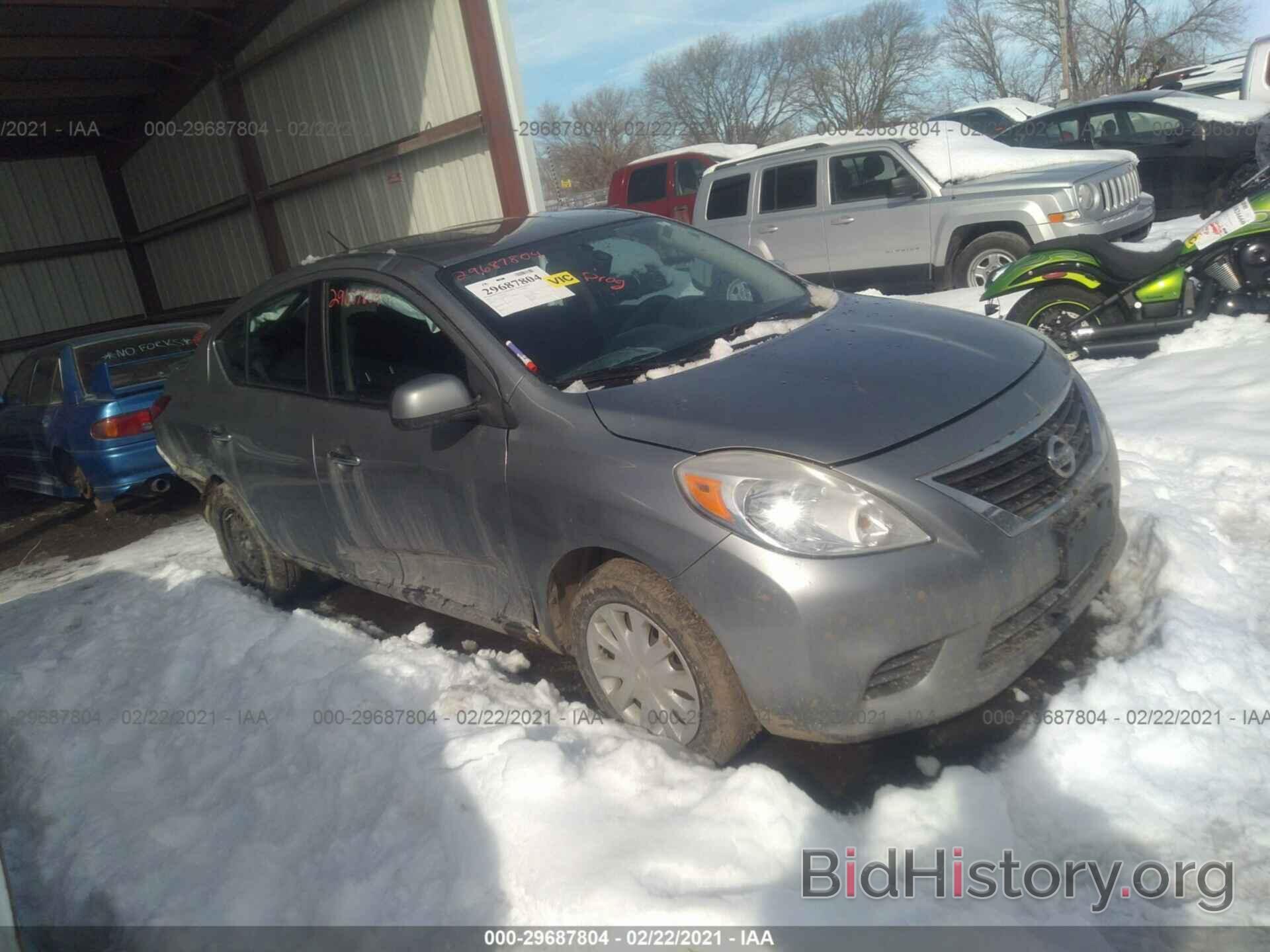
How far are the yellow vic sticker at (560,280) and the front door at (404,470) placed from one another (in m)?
0.46

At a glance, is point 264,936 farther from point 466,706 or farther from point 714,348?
point 714,348

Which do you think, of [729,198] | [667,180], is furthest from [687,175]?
[729,198]

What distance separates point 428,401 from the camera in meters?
3.08

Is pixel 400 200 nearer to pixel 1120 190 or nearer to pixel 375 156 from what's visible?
pixel 375 156

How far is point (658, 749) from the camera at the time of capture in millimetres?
2967

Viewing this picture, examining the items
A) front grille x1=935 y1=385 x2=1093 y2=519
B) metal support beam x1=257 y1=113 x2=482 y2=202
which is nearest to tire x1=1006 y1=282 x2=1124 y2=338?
front grille x1=935 y1=385 x2=1093 y2=519

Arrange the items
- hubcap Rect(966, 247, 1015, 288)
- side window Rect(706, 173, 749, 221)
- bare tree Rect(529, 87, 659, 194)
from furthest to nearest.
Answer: bare tree Rect(529, 87, 659, 194)
side window Rect(706, 173, 749, 221)
hubcap Rect(966, 247, 1015, 288)

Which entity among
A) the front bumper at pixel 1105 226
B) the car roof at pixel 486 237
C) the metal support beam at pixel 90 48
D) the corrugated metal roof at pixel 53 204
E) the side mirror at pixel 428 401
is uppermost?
the metal support beam at pixel 90 48

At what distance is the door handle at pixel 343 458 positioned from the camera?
12.4 ft

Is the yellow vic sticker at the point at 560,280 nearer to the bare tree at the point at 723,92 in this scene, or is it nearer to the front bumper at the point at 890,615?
the front bumper at the point at 890,615

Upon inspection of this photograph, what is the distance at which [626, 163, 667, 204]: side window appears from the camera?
47.7 ft

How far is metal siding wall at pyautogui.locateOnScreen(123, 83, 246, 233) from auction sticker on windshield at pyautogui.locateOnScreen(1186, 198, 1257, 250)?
12.3 metres

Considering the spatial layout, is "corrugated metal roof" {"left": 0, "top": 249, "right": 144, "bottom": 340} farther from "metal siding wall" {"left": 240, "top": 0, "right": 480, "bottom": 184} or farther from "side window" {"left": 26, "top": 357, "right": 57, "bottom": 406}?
"side window" {"left": 26, "top": 357, "right": 57, "bottom": 406}

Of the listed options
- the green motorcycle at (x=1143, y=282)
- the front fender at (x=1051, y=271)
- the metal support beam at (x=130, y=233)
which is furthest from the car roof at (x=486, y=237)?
the metal support beam at (x=130, y=233)
